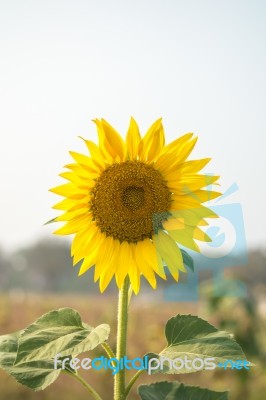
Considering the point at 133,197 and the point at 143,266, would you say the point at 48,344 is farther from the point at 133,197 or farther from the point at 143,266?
the point at 133,197

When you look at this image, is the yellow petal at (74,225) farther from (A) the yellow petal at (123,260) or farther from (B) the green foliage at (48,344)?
(B) the green foliage at (48,344)

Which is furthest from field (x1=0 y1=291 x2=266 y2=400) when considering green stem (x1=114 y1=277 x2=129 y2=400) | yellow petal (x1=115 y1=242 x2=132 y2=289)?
green stem (x1=114 y1=277 x2=129 y2=400)

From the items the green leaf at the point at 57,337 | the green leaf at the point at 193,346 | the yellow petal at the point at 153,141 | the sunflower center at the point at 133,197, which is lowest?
the green leaf at the point at 193,346

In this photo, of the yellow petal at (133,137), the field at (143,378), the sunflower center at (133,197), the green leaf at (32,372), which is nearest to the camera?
the green leaf at (32,372)

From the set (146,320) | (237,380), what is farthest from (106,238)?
(146,320)

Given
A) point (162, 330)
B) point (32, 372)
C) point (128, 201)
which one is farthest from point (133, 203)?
point (162, 330)

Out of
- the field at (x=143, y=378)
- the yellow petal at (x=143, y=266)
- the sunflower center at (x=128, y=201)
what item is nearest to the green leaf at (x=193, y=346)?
the yellow petal at (x=143, y=266)

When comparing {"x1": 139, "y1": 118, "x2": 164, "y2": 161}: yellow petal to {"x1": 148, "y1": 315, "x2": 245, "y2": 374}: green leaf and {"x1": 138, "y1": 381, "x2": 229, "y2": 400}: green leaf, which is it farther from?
{"x1": 138, "y1": 381, "x2": 229, "y2": 400}: green leaf
